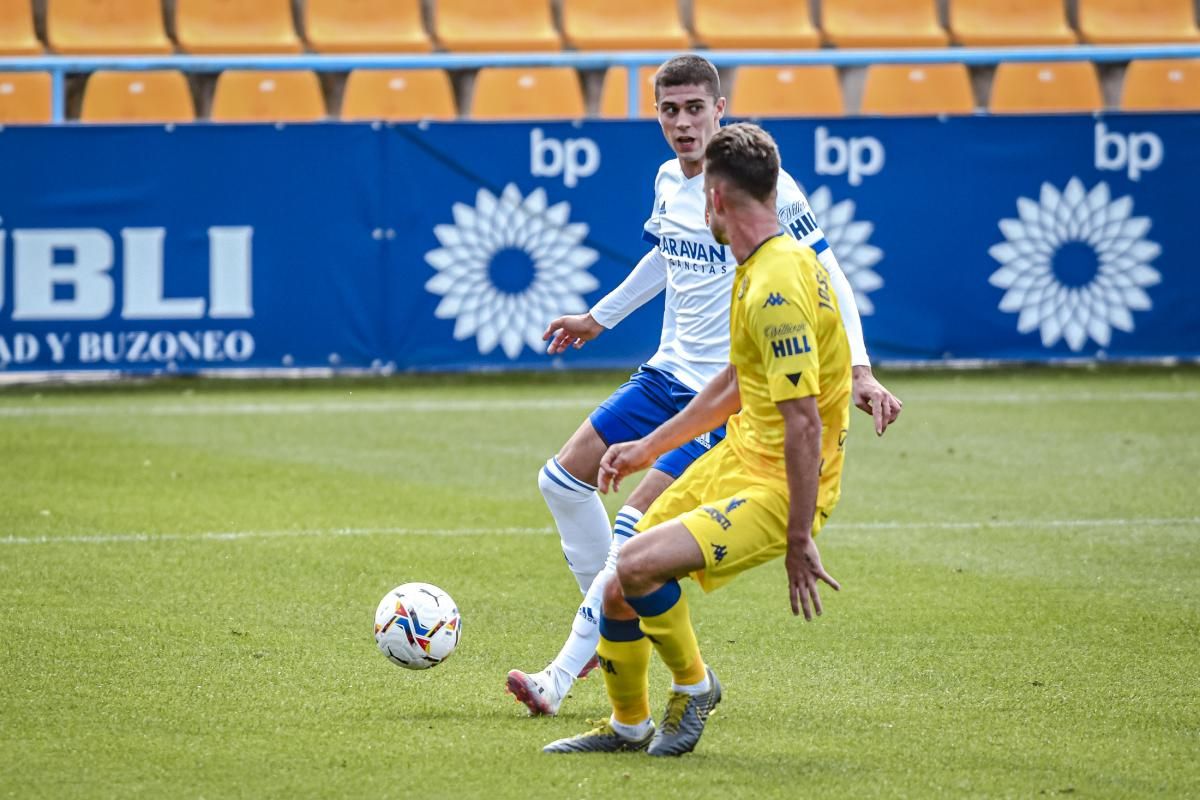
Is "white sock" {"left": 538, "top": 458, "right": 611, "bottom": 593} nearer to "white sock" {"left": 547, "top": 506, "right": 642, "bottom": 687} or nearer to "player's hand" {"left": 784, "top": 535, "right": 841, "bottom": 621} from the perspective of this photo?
"white sock" {"left": 547, "top": 506, "right": 642, "bottom": 687}

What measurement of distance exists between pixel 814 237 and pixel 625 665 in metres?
1.55

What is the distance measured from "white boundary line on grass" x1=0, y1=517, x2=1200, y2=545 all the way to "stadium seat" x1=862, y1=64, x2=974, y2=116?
8.32 m

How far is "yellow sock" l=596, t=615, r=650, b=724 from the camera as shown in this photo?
17.0ft

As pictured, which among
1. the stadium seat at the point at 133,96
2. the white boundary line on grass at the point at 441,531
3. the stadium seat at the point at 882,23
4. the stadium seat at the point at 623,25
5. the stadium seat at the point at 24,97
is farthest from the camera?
the stadium seat at the point at 882,23

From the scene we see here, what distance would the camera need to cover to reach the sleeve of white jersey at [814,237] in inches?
221

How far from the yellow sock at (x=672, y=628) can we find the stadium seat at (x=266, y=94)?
11861 mm

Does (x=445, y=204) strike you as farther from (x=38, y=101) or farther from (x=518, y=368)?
(x=38, y=101)

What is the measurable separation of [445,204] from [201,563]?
21.3ft

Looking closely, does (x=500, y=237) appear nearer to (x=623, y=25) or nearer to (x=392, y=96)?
(x=392, y=96)

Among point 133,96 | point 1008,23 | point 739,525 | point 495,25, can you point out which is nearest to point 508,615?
point 739,525

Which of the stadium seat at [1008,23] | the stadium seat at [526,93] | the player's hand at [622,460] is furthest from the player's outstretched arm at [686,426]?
the stadium seat at [1008,23]

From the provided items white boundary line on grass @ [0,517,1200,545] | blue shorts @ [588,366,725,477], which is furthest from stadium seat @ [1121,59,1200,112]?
blue shorts @ [588,366,725,477]

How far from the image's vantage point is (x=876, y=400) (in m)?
5.34

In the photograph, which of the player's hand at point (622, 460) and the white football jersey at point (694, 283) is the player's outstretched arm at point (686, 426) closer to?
the player's hand at point (622, 460)
